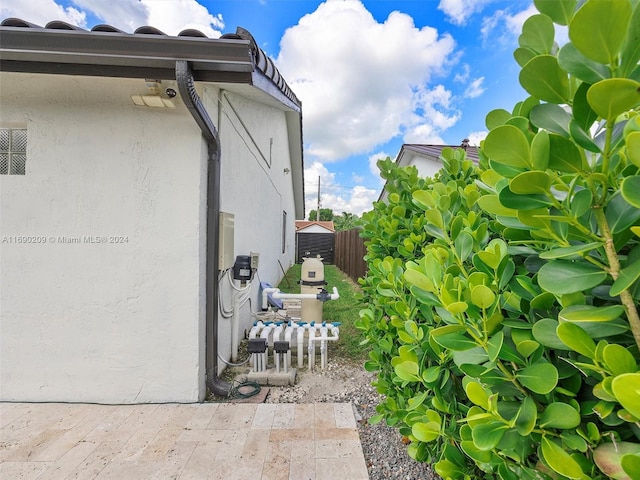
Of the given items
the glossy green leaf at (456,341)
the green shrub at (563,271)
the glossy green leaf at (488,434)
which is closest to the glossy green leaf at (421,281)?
the green shrub at (563,271)

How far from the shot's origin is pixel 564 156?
2.20 feet

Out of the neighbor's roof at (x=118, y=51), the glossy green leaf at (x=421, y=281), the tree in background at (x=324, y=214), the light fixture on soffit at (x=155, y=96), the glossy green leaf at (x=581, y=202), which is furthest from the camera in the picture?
the tree in background at (x=324, y=214)

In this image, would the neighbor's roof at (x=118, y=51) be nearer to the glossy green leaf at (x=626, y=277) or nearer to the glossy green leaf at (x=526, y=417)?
the glossy green leaf at (x=626, y=277)

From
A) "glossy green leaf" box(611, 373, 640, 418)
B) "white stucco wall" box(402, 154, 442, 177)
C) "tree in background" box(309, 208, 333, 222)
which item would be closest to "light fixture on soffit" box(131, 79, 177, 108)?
"glossy green leaf" box(611, 373, 640, 418)

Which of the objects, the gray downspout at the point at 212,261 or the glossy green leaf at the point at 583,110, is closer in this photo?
the glossy green leaf at the point at 583,110

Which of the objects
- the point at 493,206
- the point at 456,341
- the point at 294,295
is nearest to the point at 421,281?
the point at 456,341

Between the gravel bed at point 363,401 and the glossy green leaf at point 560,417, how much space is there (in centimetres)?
168

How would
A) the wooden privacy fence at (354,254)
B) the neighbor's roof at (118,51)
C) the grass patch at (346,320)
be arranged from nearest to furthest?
the neighbor's roof at (118,51)
the grass patch at (346,320)
the wooden privacy fence at (354,254)

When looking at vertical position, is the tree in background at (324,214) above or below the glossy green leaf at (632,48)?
above

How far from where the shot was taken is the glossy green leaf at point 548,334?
74 centimetres

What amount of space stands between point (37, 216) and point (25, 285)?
2.43ft

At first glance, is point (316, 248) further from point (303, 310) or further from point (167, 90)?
point (167, 90)

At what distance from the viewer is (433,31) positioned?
6.12 m

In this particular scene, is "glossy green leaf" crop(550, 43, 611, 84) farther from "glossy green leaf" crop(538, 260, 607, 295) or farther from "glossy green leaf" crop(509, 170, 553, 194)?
"glossy green leaf" crop(538, 260, 607, 295)
